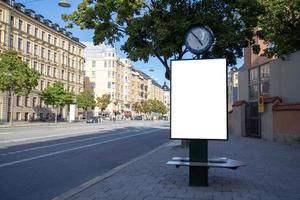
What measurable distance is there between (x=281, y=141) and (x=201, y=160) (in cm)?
1421

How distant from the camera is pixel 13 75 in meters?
46.7

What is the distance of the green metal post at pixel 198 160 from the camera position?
828 cm

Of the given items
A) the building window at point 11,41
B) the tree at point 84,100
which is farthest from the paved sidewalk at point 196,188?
the tree at point 84,100

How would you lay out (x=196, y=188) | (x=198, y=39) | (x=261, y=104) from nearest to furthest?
1. (x=196, y=188)
2. (x=198, y=39)
3. (x=261, y=104)

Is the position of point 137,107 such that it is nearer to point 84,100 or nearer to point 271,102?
point 84,100

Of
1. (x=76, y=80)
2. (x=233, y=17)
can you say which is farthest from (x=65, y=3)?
(x=76, y=80)

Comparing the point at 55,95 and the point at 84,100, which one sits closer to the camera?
the point at 55,95

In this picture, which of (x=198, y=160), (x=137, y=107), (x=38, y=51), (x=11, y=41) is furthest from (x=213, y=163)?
(x=137, y=107)

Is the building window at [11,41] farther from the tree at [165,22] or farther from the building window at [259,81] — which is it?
the tree at [165,22]

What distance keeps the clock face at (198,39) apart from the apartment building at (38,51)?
55.7 metres

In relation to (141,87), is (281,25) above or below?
below

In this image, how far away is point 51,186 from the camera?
9227 millimetres

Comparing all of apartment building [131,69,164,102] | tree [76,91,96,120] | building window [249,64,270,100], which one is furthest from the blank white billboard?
apartment building [131,69,164,102]

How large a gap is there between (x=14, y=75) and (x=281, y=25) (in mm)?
34414
